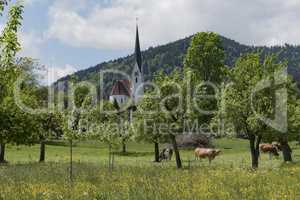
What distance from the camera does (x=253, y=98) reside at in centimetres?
3522

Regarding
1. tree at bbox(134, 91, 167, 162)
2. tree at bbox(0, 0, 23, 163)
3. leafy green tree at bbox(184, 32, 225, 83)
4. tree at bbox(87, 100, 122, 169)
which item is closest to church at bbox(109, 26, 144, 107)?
leafy green tree at bbox(184, 32, 225, 83)

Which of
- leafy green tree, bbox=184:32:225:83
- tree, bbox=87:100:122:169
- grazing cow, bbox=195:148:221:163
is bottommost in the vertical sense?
grazing cow, bbox=195:148:221:163

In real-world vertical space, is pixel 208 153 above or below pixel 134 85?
below

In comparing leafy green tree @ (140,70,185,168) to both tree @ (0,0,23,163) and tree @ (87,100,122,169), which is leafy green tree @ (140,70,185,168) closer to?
tree @ (87,100,122,169)

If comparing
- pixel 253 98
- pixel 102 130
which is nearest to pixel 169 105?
pixel 253 98

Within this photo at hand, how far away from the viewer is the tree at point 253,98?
34938 millimetres

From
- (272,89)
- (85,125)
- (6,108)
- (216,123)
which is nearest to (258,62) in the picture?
(272,89)

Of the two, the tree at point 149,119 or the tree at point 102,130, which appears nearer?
the tree at point 102,130

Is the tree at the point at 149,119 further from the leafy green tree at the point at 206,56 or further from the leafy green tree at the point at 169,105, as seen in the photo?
the leafy green tree at the point at 206,56

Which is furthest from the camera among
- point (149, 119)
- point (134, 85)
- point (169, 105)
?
point (134, 85)

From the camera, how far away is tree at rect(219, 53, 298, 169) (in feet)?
115

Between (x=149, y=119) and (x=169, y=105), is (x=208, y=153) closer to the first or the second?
(x=149, y=119)

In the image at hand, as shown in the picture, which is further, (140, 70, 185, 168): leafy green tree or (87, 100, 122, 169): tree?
(140, 70, 185, 168): leafy green tree

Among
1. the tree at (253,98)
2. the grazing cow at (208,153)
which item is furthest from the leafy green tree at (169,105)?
the grazing cow at (208,153)
